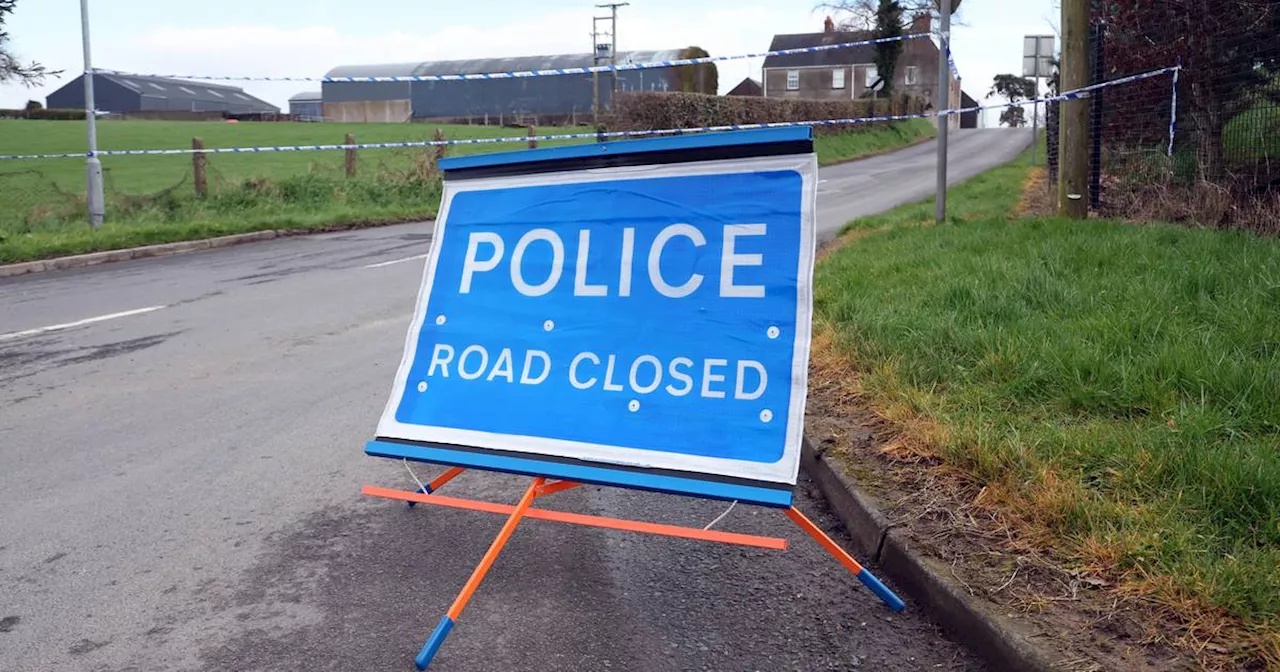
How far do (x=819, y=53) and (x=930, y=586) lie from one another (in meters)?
88.3

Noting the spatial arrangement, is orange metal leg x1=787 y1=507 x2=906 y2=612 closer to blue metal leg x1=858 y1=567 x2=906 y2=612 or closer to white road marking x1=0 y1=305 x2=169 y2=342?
blue metal leg x1=858 y1=567 x2=906 y2=612

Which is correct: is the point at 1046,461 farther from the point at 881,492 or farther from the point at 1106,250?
the point at 1106,250

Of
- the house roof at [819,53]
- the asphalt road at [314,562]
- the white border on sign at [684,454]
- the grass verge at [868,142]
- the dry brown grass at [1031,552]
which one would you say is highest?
the house roof at [819,53]

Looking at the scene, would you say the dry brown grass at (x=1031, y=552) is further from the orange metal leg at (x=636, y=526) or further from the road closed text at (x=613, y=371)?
the road closed text at (x=613, y=371)

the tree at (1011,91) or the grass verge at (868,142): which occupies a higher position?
the tree at (1011,91)

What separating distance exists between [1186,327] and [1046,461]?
1.96 meters

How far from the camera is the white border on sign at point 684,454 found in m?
3.42

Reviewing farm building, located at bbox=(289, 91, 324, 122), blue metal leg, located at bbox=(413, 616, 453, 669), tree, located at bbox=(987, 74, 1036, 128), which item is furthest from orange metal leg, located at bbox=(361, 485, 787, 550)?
farm building, located at bbox=(289, 91, 324, 122)

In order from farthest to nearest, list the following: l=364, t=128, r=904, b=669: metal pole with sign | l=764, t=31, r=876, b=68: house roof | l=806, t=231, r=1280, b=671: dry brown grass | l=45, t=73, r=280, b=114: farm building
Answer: l=45, t=73, r=280, b=114: farm building < l=764, t=31, r=876, b=68: house roof < l=364, t=128, r=904, b=669: metal pole with sign < l=806, t=231, r=1280, b=671: dry brown grass

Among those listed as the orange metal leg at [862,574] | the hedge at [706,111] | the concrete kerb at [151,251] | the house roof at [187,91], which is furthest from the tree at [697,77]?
the house roof at [187,91]

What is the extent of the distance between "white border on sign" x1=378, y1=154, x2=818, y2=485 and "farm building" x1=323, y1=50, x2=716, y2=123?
174ft

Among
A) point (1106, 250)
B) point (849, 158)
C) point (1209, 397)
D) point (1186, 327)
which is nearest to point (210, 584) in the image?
point (1209, 397)

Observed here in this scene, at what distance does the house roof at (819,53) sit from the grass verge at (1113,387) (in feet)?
238

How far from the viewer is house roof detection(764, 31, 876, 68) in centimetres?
8219
